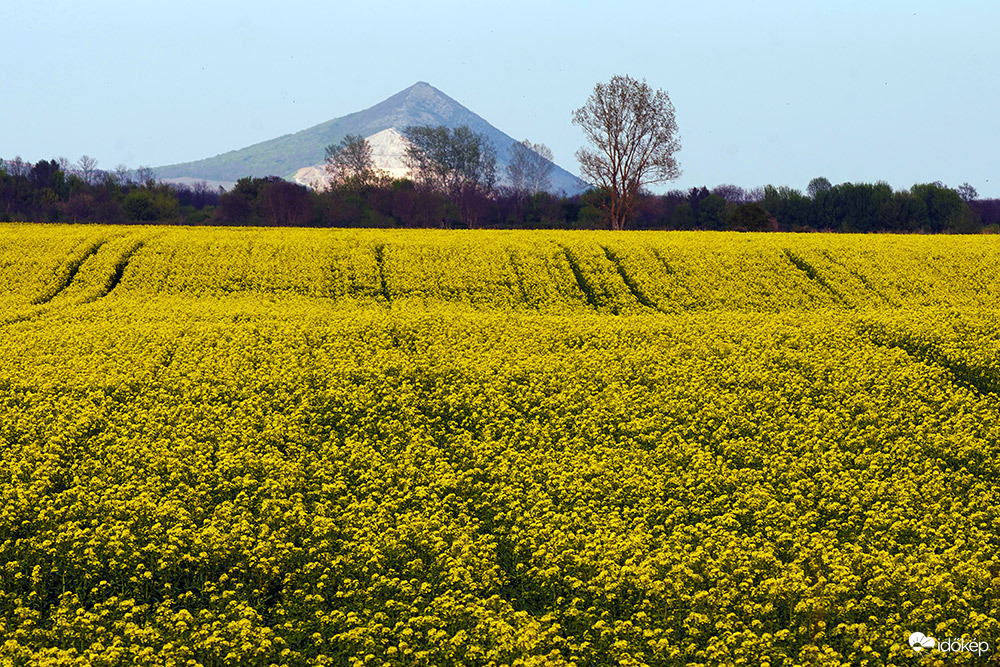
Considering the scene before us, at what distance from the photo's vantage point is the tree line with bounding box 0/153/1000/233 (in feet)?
322

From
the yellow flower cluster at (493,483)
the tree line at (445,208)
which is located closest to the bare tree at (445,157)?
the tree line at (445,208)

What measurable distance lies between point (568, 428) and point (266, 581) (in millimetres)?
9898

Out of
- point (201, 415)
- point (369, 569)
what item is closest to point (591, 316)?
point (201, 415)

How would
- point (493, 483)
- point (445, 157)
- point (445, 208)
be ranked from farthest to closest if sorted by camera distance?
point (445, 157) < point (445, 208) < point (493, 483)

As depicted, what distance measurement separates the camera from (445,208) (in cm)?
11138

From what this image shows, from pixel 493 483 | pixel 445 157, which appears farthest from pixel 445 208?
pixel 493 483

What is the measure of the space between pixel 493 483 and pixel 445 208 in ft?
307

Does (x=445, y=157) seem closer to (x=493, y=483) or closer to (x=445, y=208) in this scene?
(x=445, y=208)

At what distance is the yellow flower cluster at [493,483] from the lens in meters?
14.3

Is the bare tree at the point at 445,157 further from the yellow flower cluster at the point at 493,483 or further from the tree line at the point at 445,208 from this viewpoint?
the yellow flower cluster at the point at 493,483

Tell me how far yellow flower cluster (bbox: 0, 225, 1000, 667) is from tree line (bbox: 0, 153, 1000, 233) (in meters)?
56.4

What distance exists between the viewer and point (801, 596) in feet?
49.5

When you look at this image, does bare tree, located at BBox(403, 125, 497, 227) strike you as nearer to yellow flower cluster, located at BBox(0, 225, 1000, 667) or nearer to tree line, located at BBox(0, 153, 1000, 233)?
tree line, located at BBox(0, 153, 1000, 233)

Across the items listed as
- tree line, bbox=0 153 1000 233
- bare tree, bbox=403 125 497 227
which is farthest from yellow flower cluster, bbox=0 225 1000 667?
bare tree, bbox=403 125 497 227
